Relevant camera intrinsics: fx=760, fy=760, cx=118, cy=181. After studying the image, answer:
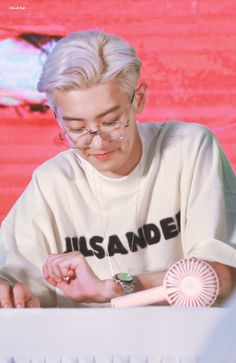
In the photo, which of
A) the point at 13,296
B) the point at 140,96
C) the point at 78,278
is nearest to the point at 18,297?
the point at 13,296

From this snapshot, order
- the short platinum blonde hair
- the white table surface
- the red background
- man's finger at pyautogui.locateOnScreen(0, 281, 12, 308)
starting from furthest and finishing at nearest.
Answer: the red background
the short platinum blonde hair
man's finger at pyautogui.locateOnScreen(0, 281, 12, 308)
the white table surface

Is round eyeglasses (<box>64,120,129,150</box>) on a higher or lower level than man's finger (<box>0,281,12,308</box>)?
higher

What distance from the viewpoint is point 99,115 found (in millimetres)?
1242

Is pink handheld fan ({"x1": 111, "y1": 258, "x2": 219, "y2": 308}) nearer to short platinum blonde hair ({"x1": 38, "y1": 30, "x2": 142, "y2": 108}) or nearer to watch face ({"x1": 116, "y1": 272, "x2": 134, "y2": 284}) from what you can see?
watch face ({"x1": 116, "y1": 272, "x2": 134, "y2": 284})

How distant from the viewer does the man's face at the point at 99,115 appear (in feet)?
4.05

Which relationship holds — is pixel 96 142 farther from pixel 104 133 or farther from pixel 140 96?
pixel 140 96

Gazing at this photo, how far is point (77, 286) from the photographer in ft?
3.85

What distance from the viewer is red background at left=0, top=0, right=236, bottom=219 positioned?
191 centimetres

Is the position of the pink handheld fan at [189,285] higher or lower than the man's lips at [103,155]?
higher

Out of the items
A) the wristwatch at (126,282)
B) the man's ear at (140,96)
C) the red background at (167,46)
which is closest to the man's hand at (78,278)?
the wristwatch at (126,282)

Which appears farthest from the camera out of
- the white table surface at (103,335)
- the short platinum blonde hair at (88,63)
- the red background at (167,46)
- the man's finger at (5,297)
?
the red background at (167,46)

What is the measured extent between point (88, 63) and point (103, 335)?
52 centimetres

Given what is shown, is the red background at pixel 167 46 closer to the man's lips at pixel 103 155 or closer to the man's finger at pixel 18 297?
the man's lips at pixel 103 155

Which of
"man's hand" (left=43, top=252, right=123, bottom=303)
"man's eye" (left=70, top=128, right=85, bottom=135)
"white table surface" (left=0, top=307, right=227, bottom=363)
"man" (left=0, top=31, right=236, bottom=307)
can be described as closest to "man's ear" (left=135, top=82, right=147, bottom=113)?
"man" (left=0, top=31, right=236, bottom=307)
